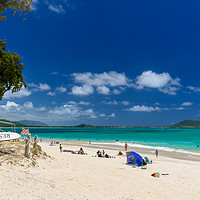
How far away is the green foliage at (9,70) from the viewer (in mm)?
14630

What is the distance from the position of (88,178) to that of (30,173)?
357 cm

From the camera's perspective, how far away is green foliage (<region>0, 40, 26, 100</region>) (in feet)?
48.0

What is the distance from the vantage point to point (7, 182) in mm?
8500

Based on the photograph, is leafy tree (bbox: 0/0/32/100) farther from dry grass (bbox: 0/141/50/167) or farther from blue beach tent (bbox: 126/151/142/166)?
blue beach tent (bbox: 126/151/142/166)

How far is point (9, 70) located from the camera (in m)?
14.6

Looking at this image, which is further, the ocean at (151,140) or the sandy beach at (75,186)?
the ocean at (151,140)

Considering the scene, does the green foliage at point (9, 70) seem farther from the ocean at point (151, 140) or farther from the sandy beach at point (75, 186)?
the ocean at point (151, 140)

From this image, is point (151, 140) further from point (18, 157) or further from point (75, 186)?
point (75, 186)

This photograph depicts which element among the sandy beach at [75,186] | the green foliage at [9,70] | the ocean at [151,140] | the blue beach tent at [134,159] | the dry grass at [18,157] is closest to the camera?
the sandy beach at [75,186]

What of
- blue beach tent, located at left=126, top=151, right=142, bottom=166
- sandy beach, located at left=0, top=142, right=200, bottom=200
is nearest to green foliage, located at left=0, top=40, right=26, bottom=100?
sandy beach, located at left=0, top=142, right=200, bottom=200

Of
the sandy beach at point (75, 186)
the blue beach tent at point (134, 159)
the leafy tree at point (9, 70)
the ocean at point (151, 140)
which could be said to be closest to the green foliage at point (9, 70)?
the leafy tree at point (9, 70)

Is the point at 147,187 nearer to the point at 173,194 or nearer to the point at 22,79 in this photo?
the point at 173,194

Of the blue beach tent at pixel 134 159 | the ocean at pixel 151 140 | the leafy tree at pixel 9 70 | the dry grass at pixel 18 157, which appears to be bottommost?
the ocean at pixel 151 140

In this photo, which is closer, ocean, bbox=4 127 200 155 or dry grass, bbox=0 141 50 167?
dry grass, bbox=0 141 50 167
